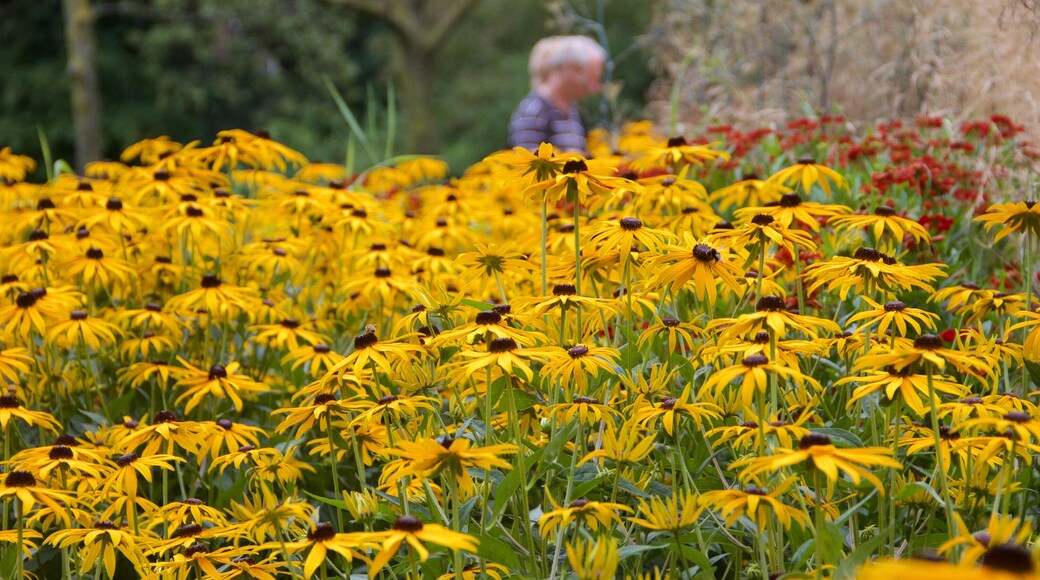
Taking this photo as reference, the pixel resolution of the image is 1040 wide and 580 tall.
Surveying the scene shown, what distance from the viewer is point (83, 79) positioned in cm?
1159

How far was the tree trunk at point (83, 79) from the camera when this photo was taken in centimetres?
1159

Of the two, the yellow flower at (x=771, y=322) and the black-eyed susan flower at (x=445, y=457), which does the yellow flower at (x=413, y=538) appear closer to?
the black-eyed susan flower at (x=445, y=457)

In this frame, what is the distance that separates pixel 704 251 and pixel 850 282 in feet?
1.01

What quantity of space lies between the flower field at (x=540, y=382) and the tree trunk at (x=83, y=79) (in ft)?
27.9

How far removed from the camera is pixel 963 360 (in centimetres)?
150

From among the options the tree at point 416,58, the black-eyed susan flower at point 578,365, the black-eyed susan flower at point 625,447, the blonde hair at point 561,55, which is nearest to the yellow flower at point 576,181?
the black-eyed susan flower at point 578,365

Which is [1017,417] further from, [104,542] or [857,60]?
[857,60]

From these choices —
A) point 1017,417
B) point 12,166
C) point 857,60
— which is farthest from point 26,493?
point 857,60

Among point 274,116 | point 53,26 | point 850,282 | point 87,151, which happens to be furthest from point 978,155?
point 53,26

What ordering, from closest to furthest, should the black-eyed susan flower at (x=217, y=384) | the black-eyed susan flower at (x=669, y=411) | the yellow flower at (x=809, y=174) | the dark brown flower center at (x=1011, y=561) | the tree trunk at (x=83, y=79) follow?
1. the dark brown flower center at (x=1011, y=561)
2. the black-eyed susan flower at (x=669, y=411)
3. the black-eyed susan flower at (x=217, y=384)
4. the yellow flower at (x=809, y=174)
5. the tree trunk at (x=83, y=79)

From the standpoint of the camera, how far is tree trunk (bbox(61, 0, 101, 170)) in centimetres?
1159

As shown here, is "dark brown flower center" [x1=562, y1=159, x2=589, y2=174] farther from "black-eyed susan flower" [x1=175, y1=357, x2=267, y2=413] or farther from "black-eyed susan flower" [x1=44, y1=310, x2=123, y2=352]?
"black-eyed susan flower" [x1=44, y1=310, x2=123, y2=352]

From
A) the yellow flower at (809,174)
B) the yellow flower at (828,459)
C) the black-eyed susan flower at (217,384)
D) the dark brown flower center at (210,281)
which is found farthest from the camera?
the dark brown flower center at (210,281)

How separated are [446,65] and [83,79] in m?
11.1
